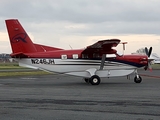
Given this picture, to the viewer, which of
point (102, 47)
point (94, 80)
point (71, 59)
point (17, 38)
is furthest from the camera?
point (71, 59)

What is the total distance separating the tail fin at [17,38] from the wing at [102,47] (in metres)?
3.57

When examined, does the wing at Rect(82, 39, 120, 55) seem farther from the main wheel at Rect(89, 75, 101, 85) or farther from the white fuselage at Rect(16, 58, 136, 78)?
the main wheel at Rect(89, 75, 101, 85)

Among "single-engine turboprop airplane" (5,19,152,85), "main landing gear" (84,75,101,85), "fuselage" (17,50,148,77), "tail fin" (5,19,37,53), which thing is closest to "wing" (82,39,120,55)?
"single-engine turboprop airplane" (5,19,152,85)

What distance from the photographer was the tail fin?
20.1 m

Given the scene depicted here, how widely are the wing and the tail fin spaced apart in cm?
357

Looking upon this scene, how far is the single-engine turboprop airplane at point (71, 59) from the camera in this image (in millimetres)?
20062

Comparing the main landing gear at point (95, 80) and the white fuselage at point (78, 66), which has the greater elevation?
the white fuselage at point (78, 66)

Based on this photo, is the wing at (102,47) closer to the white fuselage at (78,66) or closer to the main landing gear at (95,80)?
the white fuselage at (78,66)

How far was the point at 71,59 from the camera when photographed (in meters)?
20.4

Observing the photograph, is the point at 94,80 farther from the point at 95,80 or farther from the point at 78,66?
the point at 78,66

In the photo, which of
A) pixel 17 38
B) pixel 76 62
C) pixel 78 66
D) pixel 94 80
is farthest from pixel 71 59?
pixel 17 38

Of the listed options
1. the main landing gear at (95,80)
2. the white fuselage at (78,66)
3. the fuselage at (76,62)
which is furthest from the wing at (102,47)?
the main landing gear at (95,80)

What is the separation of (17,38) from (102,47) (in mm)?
5201

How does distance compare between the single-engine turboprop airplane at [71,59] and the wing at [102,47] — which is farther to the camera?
the single-engine turboprop airplane at [71,59]
